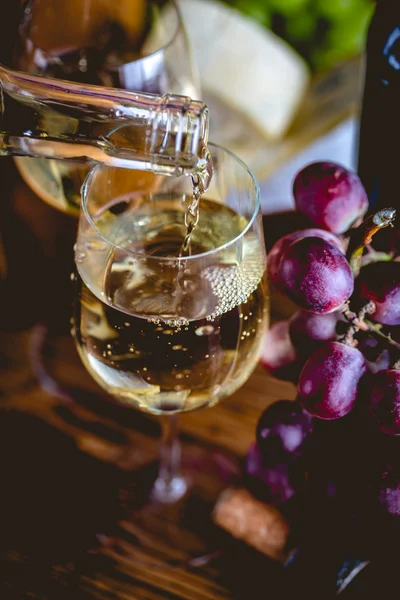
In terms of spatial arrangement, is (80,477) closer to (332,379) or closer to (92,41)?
(332,379)

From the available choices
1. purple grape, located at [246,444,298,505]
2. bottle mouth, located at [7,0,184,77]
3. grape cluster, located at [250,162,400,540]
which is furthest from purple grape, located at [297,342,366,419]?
bottle mouth, located at [7,0,184,77]

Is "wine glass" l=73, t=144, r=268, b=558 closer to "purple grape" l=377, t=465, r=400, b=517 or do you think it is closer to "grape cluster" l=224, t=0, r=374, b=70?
"purple grape" l=377, t=465, r=400, b=517

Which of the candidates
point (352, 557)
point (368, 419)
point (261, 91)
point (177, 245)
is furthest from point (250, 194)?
point (261, 91)

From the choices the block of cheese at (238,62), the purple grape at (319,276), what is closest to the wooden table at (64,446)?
the purple grape at (319,276)

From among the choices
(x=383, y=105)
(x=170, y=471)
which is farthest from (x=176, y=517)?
(x=383, y=105)

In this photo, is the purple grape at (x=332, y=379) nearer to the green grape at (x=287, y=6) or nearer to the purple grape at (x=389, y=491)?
the purple grape at (x=389, y=491)
